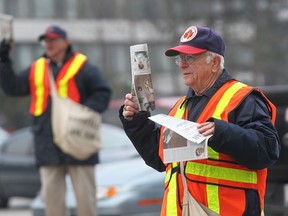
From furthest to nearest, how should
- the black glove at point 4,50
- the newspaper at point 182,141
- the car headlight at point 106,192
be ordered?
1. the car headlight at point 106,192
2. the black glove at point 4,50
3. the newspaper at point 182,141

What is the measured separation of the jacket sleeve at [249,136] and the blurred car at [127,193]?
15.9 feet

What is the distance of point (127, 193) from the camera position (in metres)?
9.21

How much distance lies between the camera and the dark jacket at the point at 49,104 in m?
7.69

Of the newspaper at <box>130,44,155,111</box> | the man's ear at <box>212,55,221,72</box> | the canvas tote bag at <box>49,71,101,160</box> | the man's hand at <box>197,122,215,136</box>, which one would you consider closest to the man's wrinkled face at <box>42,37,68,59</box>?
the canvas tote bag at <box>49,71,101,160</box>

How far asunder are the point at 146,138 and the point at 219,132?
78cm

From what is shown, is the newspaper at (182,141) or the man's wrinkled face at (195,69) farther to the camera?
the man's wrinkled face at (195,69)

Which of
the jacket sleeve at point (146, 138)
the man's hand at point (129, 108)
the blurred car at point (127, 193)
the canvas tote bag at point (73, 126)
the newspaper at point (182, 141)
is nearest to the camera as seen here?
the newspaper at point (182, 141)

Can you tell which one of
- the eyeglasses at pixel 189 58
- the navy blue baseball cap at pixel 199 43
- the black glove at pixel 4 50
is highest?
the navy blue baseball cap at pixel 199 43

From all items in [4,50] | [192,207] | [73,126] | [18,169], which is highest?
[4,50]

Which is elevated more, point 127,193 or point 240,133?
point 240,133

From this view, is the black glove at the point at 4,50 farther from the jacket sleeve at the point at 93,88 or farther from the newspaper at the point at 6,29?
the jacket sleeve at the point at 93,88

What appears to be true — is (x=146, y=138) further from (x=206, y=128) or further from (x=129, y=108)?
(x=206, y=128)

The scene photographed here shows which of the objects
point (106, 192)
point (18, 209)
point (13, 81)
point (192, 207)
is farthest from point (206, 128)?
point (18, 209)

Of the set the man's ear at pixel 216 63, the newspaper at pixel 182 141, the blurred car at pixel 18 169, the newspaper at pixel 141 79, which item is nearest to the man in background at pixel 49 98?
the newspaper at pixel 141 79
